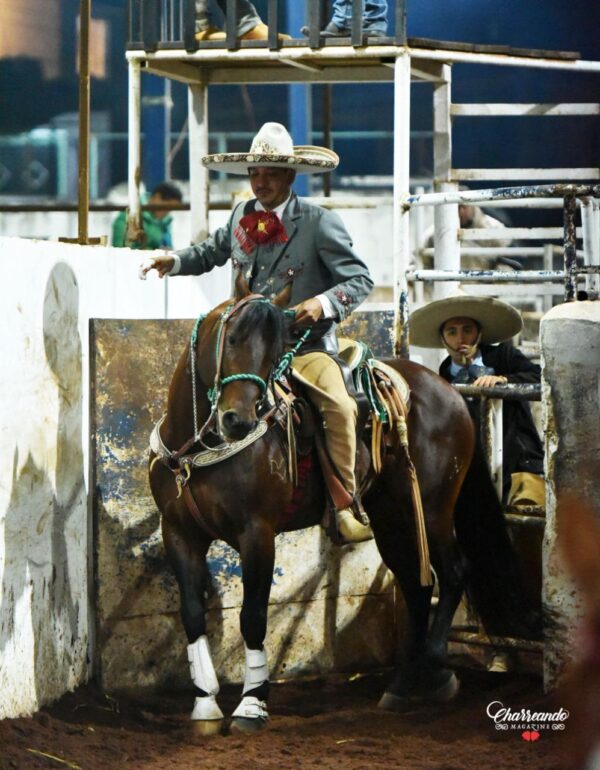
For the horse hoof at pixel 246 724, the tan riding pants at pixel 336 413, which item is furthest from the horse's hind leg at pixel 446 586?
the horse hoof at pixel 246 724

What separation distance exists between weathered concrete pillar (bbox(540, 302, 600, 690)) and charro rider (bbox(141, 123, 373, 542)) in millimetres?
886

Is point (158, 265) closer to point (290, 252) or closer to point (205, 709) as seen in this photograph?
point (290, 252)

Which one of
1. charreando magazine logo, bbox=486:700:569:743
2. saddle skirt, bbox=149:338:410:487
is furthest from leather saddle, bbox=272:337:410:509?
charreando magazine logo, bbox=486:700:569:743

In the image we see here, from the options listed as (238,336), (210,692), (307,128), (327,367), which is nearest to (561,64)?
(327,367)

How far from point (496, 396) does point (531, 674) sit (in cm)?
142

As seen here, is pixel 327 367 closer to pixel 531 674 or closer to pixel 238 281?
pixel 238 281

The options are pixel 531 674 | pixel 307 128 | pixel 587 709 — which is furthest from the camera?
pixel 307 128

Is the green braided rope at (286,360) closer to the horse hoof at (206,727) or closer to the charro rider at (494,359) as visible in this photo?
the charro rider at (494,359)

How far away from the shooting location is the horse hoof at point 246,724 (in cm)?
570

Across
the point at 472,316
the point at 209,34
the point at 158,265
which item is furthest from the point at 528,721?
the point at 209,34

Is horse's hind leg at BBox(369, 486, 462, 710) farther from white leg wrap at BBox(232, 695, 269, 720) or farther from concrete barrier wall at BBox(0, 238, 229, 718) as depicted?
concrete barrier wall at BBox(0, 238, 229, 718)

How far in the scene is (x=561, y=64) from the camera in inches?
378

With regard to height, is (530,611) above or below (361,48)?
below

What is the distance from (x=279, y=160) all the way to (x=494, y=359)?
1934mm
